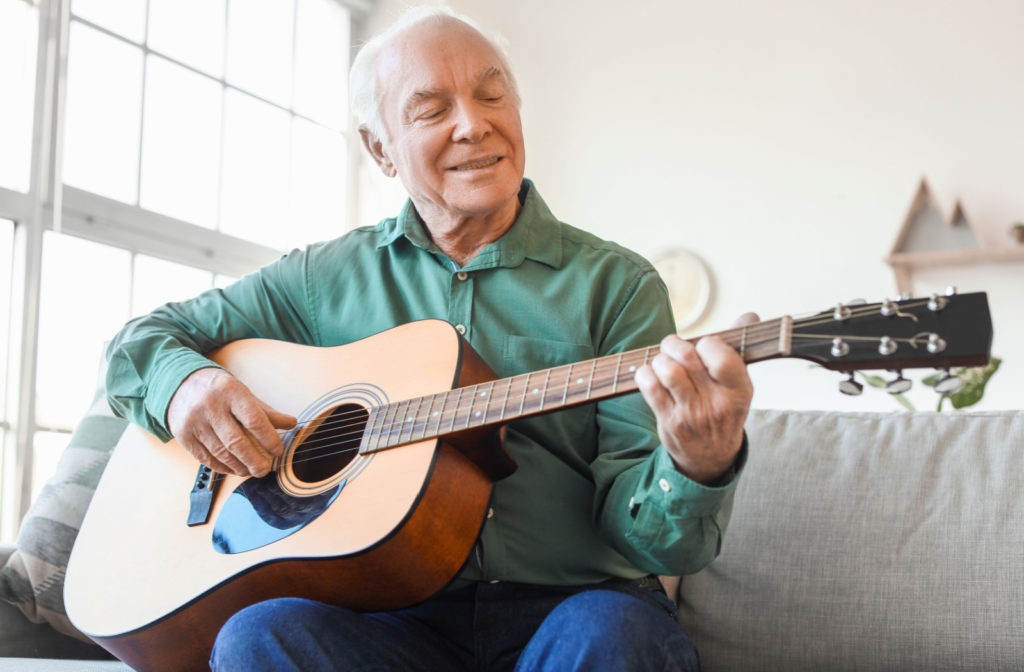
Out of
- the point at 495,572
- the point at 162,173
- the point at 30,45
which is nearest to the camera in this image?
the point at 495,572

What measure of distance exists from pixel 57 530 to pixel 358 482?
91 centimetres

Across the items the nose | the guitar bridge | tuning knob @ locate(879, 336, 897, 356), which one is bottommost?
the guitar bridge

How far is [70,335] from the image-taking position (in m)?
2.87

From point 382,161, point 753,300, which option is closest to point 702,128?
point 753,300

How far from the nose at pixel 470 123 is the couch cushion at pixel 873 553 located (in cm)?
73

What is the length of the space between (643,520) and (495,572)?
223 mm

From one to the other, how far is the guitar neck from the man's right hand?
6.9 inches

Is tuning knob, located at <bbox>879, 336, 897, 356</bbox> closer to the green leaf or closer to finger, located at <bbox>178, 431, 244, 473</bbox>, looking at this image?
finger, located at <bbox>178, 431, 244, 473</bbox>

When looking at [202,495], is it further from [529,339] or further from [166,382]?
[529,339]

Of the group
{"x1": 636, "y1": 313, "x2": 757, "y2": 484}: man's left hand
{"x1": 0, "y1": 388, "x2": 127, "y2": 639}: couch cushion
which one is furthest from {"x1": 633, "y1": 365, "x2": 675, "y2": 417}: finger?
{"x1": 0, "y1": 388, "x2": 127, "y2": 639}: couch cushion

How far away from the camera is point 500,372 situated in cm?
134

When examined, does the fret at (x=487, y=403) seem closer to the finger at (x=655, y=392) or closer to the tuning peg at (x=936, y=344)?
the finger at (x=655, y=392)

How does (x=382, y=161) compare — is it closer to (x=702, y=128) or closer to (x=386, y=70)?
(x=386, y=70)

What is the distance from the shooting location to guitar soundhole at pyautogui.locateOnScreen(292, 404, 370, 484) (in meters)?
1.21
